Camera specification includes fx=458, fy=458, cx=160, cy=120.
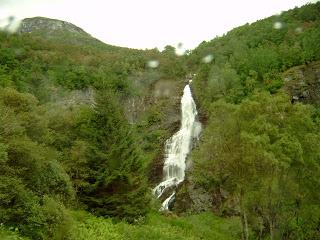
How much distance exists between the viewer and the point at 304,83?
206ft

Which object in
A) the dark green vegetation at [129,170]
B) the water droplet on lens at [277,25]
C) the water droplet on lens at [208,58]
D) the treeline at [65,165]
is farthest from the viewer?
the water droplet on lens at [208,58]

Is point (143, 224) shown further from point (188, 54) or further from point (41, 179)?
point (188, 54)

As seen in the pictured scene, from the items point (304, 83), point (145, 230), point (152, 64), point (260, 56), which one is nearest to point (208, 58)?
point (152, 64)

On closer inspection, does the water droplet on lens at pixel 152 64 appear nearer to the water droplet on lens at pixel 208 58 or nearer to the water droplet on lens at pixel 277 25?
the water droplet on lens at pixel 208 58

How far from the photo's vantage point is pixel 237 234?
116ft

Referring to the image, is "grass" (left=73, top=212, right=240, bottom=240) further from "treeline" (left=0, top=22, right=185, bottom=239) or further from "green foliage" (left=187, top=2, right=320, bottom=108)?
"green foliage" (left=187, top=2, right=320, bottom=108)

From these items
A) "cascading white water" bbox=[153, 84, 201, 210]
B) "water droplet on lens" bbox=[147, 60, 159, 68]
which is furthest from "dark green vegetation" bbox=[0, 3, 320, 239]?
"water droplet on lens" bbox=[147, 60, 159, 68]

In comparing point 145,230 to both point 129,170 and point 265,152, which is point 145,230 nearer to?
point 129,170

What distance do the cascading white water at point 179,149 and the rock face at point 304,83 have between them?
13519 millimetres

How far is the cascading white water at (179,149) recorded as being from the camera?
169 feet

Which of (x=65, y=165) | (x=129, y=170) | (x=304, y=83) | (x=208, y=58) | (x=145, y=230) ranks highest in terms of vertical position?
(x=208, y=58)

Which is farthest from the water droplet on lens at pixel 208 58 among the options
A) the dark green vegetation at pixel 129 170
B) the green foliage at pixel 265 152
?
the green foliage at pixel 265 152

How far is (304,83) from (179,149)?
65.8 feet

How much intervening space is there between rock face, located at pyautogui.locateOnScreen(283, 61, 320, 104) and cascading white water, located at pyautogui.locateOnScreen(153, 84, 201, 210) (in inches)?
532
